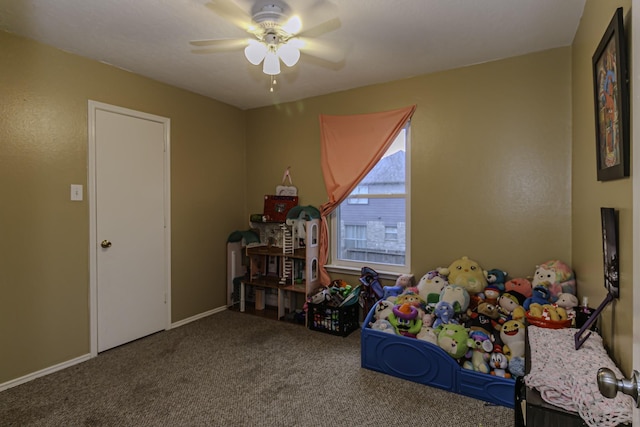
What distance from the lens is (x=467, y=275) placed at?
272cm

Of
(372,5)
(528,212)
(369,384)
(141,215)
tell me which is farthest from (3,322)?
(528,212)

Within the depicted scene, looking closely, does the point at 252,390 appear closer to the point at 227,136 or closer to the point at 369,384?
the point at 369,384

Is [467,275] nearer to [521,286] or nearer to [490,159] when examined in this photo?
[521,286]

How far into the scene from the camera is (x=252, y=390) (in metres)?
2.28

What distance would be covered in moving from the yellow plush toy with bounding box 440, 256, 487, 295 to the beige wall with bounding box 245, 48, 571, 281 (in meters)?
0.14

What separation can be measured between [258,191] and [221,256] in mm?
884

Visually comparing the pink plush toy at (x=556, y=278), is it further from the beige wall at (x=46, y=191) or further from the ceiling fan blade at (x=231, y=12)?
the beige wall at (x=46, y=191)

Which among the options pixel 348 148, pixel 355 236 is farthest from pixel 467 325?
pixel 348 148

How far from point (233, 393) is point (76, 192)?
6.33 feet

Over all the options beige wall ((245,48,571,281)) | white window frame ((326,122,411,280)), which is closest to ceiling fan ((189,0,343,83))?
beige wall ((245,48,571,281))

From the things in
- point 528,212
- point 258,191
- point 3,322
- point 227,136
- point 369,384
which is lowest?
point 369,384

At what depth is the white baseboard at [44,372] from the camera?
2322 mm

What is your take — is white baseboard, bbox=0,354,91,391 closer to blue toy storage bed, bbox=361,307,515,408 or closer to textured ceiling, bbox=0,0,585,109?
blue toy storage bed, bbox=361,307,515,408

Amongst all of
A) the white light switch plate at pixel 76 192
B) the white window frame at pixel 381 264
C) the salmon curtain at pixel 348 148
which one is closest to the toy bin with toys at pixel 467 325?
the white window frame at pixel 381 264
